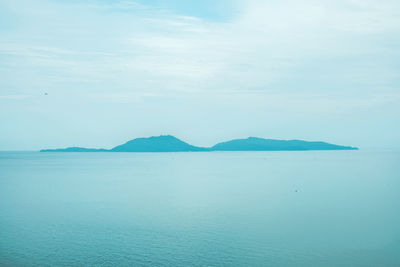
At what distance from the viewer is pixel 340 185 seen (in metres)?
63.5

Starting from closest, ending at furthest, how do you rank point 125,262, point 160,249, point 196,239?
point 125,262 → point 160,249 → point 196,239

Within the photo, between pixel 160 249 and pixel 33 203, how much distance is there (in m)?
28.4

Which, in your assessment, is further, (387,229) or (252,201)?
(252,201)

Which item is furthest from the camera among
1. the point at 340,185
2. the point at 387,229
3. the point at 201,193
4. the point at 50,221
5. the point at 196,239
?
the point at 340,185

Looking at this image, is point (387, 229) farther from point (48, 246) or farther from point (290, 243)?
point (48, 246)

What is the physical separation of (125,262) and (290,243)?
12269mm

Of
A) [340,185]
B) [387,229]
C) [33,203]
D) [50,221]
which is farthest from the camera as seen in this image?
[340,185]

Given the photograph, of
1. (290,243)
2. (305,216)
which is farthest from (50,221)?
(305,216)

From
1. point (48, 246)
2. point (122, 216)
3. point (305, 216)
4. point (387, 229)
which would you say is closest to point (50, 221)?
point (122, 216)

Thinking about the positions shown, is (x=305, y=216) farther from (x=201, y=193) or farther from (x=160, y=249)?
(x=201, y=193)

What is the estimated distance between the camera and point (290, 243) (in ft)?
88.1

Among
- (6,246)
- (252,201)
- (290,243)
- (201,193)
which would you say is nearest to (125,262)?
(6,246)

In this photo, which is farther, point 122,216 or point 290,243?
point 122,216

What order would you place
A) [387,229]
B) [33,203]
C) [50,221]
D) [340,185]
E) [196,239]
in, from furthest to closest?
1. [340,185]
2. [33,203]
3. [50,221]
4. [387,229]
5. [196,239]
